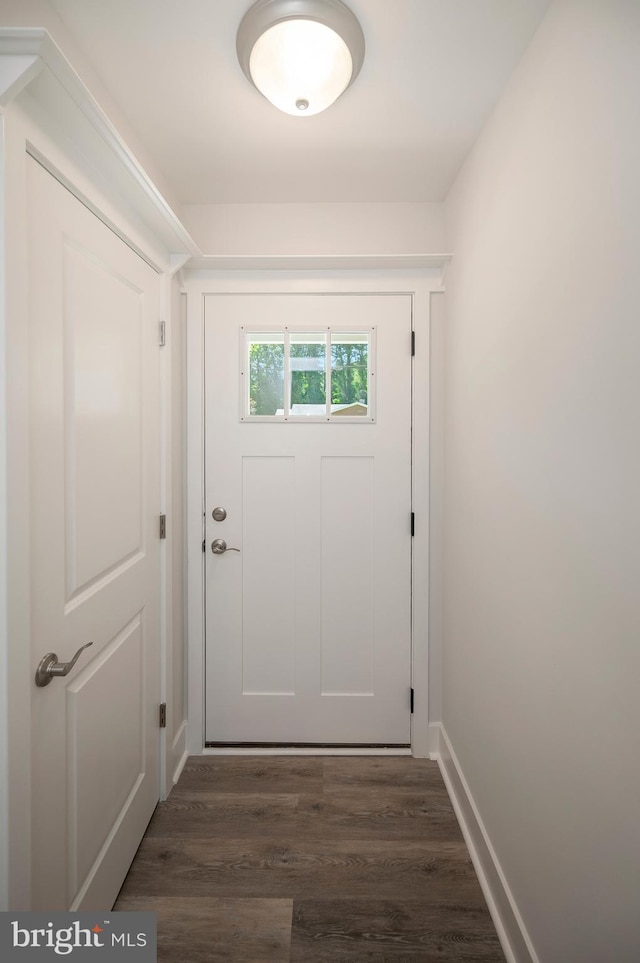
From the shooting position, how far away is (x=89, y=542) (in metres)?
1.28

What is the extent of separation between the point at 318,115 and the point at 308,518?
1.49 meters

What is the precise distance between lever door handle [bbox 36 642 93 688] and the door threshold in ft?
4.34

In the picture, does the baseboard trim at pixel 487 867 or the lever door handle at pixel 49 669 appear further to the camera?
the baseboard trim at pixel 487 867

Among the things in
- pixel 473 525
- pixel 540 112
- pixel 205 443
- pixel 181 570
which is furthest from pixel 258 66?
pixel 181 570

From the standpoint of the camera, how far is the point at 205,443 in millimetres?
2137

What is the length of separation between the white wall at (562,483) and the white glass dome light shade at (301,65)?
509 mm

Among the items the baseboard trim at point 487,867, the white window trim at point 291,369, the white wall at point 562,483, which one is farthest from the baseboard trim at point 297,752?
the white window trim at point 291,369

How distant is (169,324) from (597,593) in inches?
67.6

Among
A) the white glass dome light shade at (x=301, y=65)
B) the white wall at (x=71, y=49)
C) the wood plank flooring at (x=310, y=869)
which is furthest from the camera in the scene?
the wood plank flooring at (x=310, y=869)

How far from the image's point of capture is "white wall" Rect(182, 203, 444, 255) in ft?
6.86

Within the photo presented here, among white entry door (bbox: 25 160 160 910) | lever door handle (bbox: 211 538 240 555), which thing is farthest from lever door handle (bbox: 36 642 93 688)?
lever door handle (bbox: 211 538 240 555)

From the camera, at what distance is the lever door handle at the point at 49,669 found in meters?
1.04

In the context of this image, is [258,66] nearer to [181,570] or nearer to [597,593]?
[597,593]

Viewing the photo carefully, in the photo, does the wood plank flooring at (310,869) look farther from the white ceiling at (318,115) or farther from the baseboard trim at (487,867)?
the white ceiling at (318,115)
